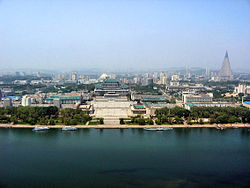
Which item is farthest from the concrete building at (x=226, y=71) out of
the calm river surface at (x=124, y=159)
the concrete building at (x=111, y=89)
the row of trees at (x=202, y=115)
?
the calm river surface at (x=124, y=159)

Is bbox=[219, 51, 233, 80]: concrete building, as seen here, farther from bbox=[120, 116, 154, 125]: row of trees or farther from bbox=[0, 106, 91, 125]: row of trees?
bbox=[0, 106, 91, 125]: row of trees

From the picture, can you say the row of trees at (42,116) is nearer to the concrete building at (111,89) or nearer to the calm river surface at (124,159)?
the calm river surface at (124,159)

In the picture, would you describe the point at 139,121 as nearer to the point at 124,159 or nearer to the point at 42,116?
the point at 124,159

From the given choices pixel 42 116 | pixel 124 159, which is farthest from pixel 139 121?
pixel 42 116

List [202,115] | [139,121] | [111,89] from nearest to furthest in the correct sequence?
1. [139,121]
2. [202,115]
3. [111,89]

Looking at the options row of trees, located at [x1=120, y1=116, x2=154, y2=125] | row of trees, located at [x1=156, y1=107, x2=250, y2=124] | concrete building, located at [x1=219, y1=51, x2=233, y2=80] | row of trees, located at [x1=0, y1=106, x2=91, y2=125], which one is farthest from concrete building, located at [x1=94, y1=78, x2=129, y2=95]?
concrete building, located at [x1=219, y1=51, x2=233, y2=80]

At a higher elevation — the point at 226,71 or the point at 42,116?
the point at 226,71
